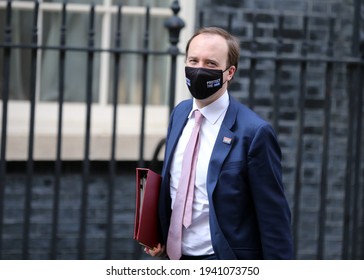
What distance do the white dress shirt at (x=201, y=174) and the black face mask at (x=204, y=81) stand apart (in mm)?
63

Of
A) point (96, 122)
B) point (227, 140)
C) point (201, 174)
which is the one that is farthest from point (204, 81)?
point (96, 122)

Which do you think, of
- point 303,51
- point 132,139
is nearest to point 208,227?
point 303,51

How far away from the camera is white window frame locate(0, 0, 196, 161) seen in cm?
661

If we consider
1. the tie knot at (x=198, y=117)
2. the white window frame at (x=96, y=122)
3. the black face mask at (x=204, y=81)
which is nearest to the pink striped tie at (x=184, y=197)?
the tie knot at (x=198, y=117)

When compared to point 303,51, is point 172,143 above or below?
below

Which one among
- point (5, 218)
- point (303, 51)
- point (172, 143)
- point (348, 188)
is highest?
point (303, 51)

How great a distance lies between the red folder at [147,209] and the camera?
3596 mm

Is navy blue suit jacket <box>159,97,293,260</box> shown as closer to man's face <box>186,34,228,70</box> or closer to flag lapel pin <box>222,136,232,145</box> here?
flag lapel pin <box>222,136,232,145</box>

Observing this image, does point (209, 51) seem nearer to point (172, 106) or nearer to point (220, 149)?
point (220, 149)

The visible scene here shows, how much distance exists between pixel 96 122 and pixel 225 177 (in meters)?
3.64

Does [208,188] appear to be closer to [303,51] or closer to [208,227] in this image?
[208,227]

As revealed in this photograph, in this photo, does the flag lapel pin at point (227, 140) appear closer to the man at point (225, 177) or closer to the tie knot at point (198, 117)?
the man at point (225, 177)

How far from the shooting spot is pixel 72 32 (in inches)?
278

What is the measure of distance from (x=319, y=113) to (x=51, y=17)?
2.18 metres
